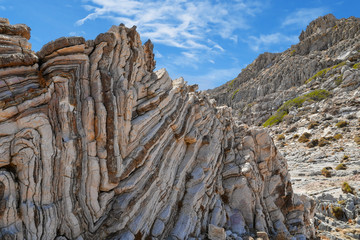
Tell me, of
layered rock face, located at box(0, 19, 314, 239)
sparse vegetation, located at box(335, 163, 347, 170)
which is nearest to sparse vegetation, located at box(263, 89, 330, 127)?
sparse vegetation, located at box(335, 163, 347, 170)

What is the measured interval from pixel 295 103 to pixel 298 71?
2302cm

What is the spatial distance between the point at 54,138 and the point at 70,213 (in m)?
2.83

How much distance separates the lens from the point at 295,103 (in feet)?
208

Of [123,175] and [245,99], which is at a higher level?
[245,99]

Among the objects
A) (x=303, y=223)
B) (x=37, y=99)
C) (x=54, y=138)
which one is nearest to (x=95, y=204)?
(x=54, y=138)

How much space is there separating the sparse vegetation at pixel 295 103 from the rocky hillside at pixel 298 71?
9.63 feet

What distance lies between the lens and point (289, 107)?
6288 cm

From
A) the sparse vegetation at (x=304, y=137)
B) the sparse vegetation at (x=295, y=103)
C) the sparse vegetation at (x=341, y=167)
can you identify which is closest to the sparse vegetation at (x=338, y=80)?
the sparse vegetation at (x=295, y=103)

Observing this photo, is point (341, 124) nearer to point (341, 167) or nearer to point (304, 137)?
point (304, 137)

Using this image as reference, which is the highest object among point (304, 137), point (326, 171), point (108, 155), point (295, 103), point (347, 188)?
point (295, 103)

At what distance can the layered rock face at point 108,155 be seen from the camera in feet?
31.7

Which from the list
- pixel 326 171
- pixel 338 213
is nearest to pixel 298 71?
pixel 326 171

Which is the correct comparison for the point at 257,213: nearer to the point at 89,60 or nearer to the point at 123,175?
the point at 123,175

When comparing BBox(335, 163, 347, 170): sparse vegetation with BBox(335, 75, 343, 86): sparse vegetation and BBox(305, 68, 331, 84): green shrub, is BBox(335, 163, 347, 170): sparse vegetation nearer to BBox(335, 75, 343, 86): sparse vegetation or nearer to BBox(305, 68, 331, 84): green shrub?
BBox(335, 75, 343, 86): sparse vegetation
